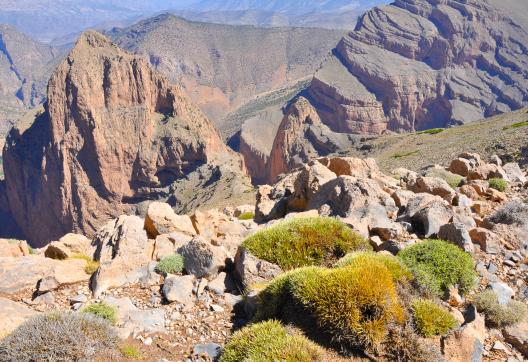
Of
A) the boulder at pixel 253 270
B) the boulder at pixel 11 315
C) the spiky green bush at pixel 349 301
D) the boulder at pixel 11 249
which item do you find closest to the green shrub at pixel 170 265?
the boulder at pixel 253 270

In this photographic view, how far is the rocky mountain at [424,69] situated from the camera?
142250 millimetres

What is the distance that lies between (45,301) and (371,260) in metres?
7.18

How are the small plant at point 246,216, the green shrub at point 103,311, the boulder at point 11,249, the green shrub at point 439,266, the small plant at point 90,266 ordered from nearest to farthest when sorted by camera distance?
the green shrub at point 103,311 < the green shrub at point 439,266 < the small plant at point 90,266 < the boulder at point 11,249 < the small plant at point 246,216

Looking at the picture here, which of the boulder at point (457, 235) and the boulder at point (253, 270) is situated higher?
the boulder at point (457, 235)

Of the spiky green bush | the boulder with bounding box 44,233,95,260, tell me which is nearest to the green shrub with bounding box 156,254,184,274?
the spiky green bush

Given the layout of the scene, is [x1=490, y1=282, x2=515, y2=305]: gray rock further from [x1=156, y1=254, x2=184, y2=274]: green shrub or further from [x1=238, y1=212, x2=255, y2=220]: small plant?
[x1=238, y1=212, x2=255, y2=220]: small plant

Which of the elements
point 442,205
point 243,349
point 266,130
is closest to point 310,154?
point 266,130

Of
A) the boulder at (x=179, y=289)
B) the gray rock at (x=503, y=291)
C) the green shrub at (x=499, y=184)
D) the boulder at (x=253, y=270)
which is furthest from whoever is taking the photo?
the green shrub at (x=499, y=184)

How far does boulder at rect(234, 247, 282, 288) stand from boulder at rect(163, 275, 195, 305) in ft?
3.66

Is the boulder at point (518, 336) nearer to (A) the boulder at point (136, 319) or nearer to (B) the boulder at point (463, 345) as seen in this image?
(B) the boulder at point (463, 345)

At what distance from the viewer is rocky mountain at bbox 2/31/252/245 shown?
85.7m

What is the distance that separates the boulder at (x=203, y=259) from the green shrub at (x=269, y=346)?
3.03 m

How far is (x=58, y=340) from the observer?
21.4 ft

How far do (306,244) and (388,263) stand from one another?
7.16 ft
